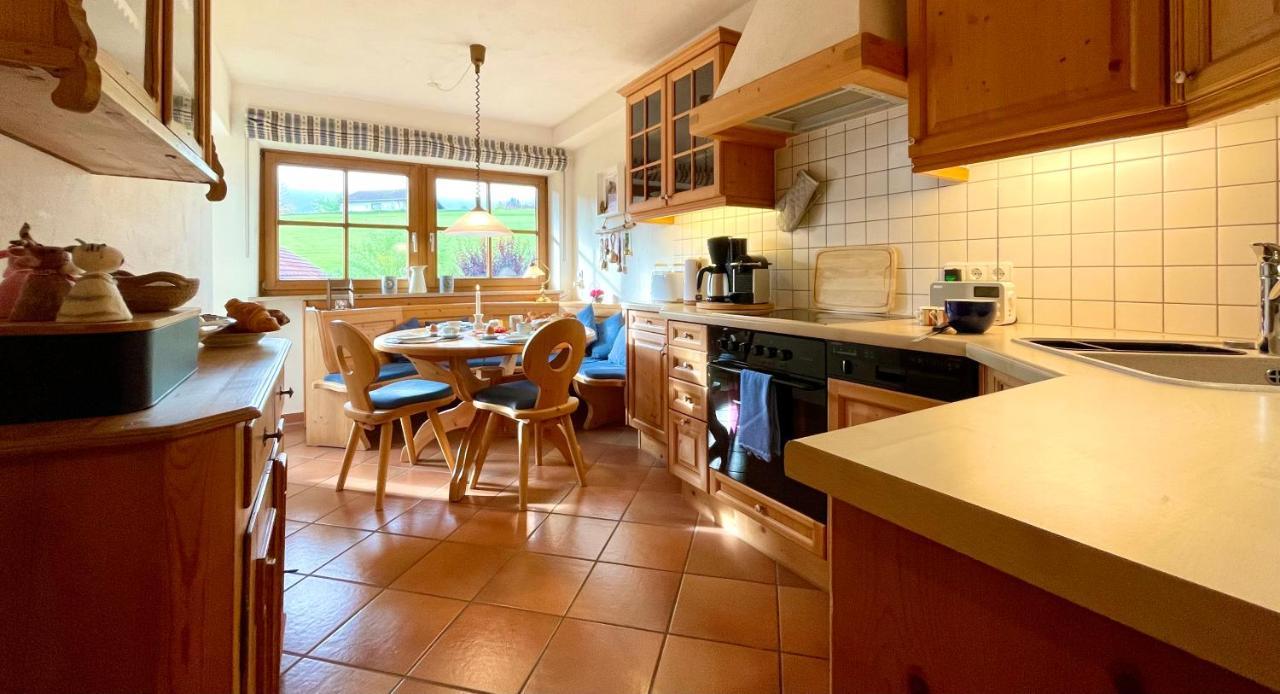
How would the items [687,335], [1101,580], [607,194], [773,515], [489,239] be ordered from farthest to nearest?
[489,239] < [607,194] < [687,335] < [773,515] < [1101,580]

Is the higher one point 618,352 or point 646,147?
Answer: point 646,147

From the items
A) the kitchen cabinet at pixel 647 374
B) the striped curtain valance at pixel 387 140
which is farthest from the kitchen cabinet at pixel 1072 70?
the striped curtain valance at pixel 387 140

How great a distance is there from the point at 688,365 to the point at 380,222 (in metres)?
3.28

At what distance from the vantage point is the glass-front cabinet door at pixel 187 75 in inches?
48.2

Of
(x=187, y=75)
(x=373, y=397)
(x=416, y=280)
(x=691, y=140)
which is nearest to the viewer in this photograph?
(x=187, y=75)

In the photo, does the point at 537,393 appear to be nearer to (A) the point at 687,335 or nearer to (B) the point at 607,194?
(A) the point at 687,335

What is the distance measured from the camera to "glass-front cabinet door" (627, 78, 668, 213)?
10.7 ft

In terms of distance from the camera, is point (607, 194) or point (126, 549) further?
point (607, 194)

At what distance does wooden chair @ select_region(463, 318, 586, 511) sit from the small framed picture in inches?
81.9

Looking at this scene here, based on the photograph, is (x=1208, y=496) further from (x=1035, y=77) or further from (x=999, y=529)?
(x=1035, y=77)

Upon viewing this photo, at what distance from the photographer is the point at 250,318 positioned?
1685 millimetres

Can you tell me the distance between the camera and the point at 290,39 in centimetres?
327

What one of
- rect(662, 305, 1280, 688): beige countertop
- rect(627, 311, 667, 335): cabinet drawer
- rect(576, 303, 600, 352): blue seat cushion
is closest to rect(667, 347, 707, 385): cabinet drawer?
rect(627, 311, 667, 335): cabinet drawer

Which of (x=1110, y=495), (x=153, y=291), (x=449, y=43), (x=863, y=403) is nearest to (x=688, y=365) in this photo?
(x=863, y=403)
